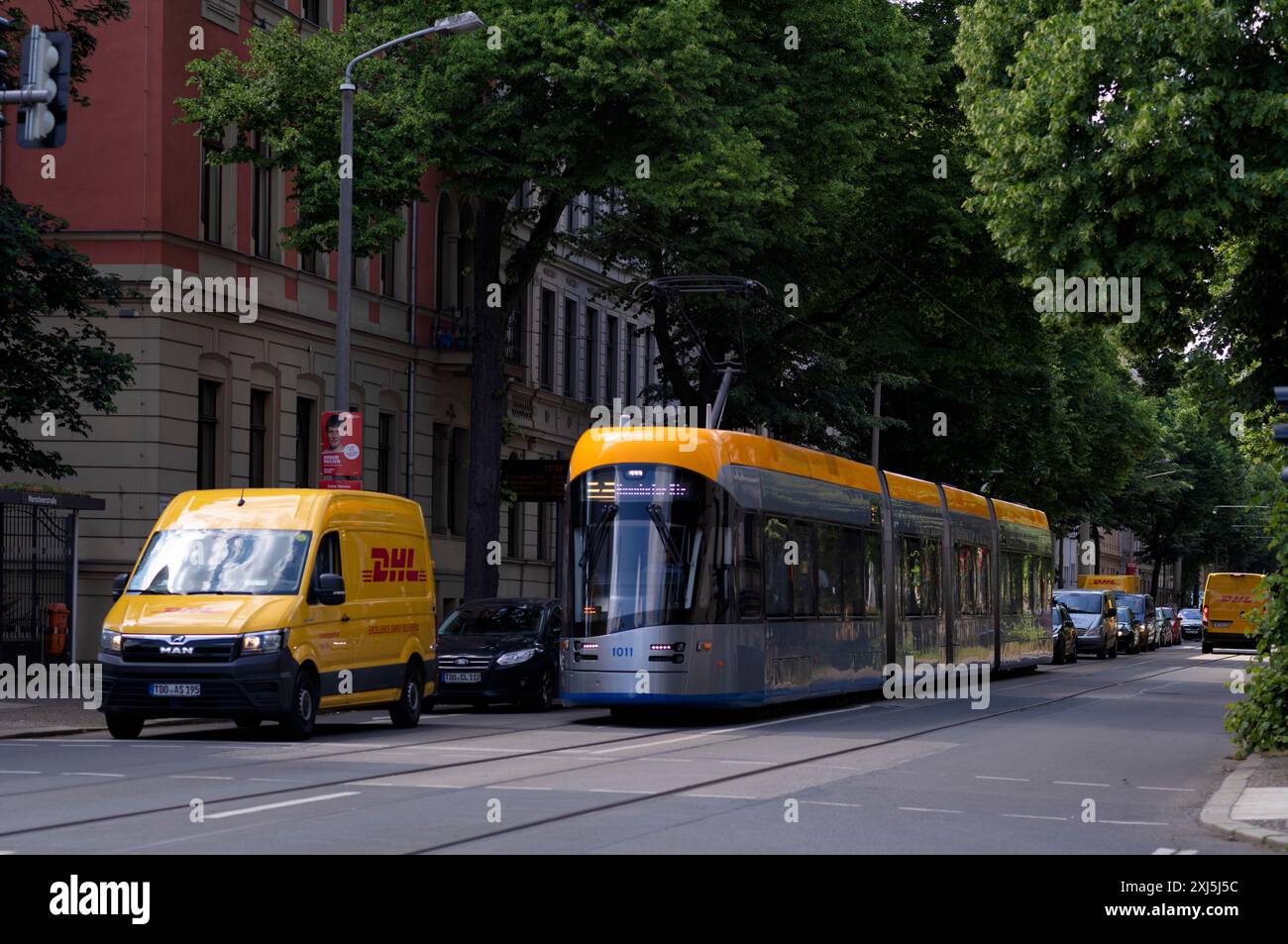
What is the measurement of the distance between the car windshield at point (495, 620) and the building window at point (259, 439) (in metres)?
8.95

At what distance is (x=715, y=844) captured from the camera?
37.0 ft

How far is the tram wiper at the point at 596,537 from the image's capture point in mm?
23094

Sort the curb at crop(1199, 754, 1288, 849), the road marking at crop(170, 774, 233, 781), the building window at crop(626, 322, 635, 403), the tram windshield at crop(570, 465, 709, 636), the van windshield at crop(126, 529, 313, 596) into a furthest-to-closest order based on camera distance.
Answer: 1. the building window at crop(626, 322, 635, 403)
2. the tram windshield at crop(570, 465, 709, 636)
3. the van windshield at crop(126, 529, 313, 596)
4. the road marking at crop(170, 774, 233, 781)
5. the curb at crop(1199, 754, 1288, 849)

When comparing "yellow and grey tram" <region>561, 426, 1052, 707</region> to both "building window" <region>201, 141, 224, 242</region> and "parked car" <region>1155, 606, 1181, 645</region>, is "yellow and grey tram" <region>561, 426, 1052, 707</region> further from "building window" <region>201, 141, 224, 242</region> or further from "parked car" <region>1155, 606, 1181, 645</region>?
"parked car" <region>1155, 606, 1181, 645</region>

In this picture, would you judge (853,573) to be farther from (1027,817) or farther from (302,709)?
(1027,817)

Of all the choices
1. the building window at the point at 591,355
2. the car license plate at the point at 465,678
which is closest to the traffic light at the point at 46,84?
the car license plate at the point at 465,678

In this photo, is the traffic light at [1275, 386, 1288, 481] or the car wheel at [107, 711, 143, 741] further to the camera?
the car wheel at [107, 711, 143, 741]

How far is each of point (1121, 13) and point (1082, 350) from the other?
3404cm

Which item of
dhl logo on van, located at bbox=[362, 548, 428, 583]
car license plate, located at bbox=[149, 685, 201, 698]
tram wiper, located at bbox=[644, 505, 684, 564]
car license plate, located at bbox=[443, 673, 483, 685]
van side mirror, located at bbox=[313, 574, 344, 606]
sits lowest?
car license plate, located at bbox=[443, 673, 483, 685]

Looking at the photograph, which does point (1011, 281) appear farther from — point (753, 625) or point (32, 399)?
point (32, 399)

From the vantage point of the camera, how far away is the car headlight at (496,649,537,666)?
26.8 metres

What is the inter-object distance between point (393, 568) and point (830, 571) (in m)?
6.99

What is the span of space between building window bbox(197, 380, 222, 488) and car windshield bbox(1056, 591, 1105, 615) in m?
33.2
